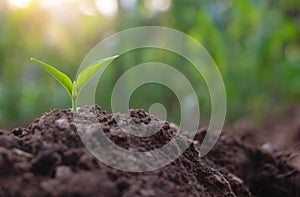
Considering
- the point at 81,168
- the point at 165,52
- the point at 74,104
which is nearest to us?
the point at 81,168

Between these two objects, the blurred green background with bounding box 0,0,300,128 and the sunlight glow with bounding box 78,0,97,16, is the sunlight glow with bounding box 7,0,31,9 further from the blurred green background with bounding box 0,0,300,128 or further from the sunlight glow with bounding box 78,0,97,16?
the sunlight glow with bounding box 78,0,97,16

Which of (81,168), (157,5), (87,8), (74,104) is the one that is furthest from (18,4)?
(81,168)

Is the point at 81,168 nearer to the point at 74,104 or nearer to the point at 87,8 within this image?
the point at 74,104

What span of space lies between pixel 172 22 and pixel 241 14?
560 mm

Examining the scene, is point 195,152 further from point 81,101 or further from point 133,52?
point 133,52

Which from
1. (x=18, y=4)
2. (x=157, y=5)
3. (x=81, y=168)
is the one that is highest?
(x=157, y=5)

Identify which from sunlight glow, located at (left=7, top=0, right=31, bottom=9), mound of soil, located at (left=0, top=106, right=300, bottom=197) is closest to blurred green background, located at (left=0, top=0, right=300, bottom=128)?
sunlight glow, located at (left=7, top=0, right=31, bottom=9)

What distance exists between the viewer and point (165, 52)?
9.30 feet

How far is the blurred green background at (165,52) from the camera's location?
2328 mm

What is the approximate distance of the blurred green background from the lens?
2.33 meters

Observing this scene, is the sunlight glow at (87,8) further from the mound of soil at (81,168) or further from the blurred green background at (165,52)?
the mound of soil at (81,168)

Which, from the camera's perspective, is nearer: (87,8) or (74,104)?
(74,104)

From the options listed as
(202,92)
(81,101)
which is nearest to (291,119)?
(202,92)

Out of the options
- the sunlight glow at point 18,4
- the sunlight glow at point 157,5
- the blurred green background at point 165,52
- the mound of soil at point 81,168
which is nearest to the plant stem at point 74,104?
the mound of soil at point 81,168
